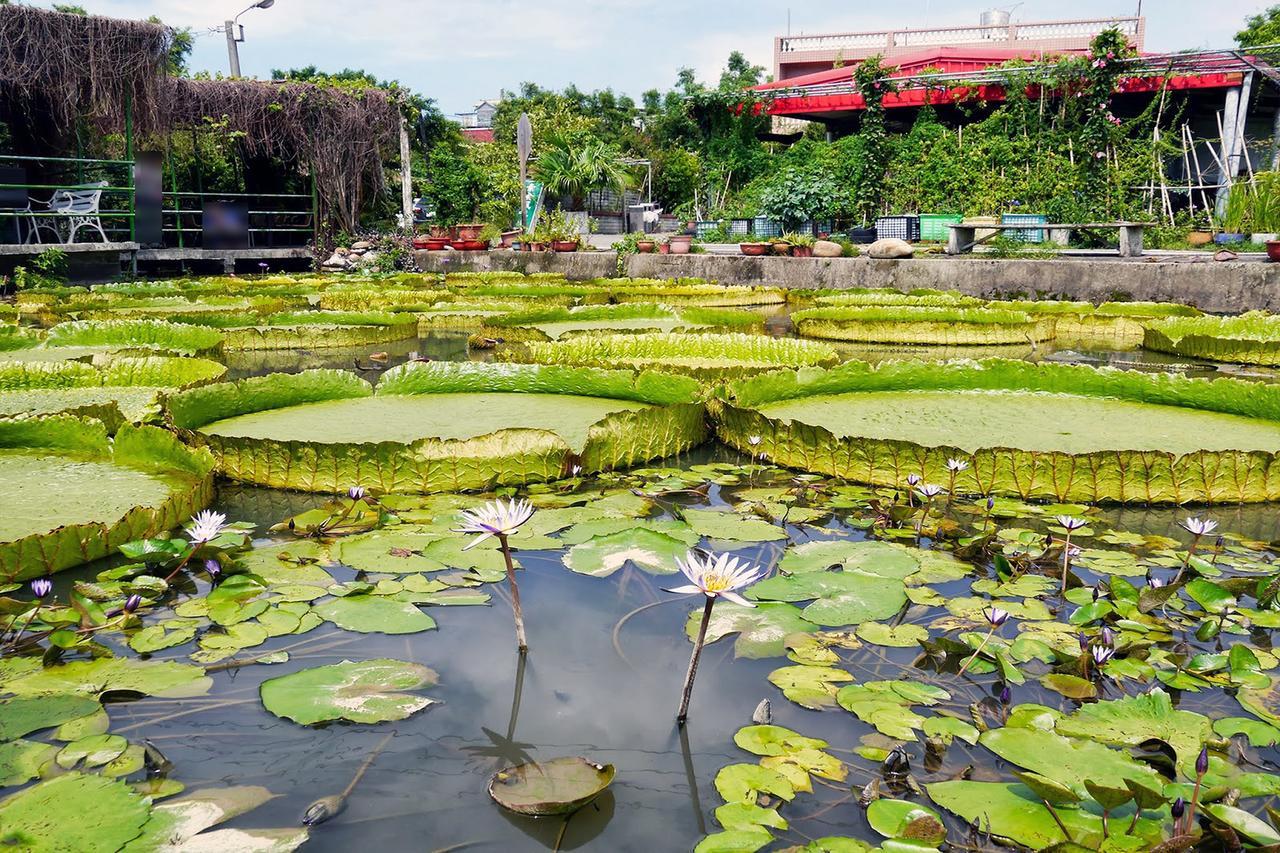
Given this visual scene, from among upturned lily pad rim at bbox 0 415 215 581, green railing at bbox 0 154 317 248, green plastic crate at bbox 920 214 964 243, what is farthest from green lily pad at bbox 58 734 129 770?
green plastic crate at bbox 920 214 964 243

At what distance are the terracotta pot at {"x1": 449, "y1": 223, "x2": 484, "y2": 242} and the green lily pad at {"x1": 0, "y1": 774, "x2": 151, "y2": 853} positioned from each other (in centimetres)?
1528

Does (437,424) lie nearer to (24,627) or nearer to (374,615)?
(374,615)

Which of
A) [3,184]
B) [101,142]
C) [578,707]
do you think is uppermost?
[101,142]

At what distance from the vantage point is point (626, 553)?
221cm

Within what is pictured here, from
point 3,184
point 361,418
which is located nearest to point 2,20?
point 3,184

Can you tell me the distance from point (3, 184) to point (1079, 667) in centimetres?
1236

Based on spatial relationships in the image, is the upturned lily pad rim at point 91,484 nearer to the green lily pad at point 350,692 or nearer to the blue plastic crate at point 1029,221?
the green lily pad at point 350,692

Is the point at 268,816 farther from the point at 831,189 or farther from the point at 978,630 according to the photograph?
the point at 831,189

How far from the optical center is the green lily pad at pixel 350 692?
59.7 inches

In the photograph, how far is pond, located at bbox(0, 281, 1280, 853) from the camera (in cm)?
124

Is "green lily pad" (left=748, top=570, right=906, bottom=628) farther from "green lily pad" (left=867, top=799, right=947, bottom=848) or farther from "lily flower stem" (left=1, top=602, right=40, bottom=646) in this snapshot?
"lily flower stem" (left=1, top=602, right=40, bottom=646)

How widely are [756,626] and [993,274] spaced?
8654 mm

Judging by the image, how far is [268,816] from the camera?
126 centimetres

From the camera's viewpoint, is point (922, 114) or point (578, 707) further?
point (922, 114)
